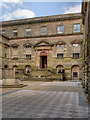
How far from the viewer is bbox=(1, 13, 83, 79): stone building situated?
27219 mm

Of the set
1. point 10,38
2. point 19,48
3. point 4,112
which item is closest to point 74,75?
point 19,48

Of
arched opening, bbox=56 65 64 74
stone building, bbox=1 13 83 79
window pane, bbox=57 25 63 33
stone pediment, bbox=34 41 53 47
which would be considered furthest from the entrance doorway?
window pane, bbox=57 25 63 33

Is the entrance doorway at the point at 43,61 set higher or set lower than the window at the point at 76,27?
lower

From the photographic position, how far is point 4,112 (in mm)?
6383

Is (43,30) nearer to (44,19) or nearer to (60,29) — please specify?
(44,19)

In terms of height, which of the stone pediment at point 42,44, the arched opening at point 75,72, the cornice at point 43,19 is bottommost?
the arched opening at point 75,72

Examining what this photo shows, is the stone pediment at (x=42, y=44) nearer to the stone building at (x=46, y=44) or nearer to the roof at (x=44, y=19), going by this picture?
the stone building at (x=46, y=44)

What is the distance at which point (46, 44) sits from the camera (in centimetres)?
2841

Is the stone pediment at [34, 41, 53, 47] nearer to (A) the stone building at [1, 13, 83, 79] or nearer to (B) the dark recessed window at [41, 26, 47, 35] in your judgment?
(A) the stone building at [1, 13, 83, 79]

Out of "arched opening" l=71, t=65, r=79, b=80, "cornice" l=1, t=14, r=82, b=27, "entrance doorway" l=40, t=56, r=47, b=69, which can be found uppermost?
"cornice" l=1, t=14, r=82, b=27

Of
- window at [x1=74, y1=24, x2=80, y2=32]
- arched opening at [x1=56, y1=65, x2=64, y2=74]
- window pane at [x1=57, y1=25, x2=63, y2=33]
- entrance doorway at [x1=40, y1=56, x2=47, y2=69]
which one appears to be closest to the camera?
window at [x1=74, y1=24, x2=80, y2=32]

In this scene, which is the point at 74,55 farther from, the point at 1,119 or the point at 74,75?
the point at 1,119

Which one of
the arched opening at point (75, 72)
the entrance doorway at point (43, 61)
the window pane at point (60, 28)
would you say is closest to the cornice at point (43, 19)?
the window pane at point (60, 28)

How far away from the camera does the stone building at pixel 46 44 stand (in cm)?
2722
